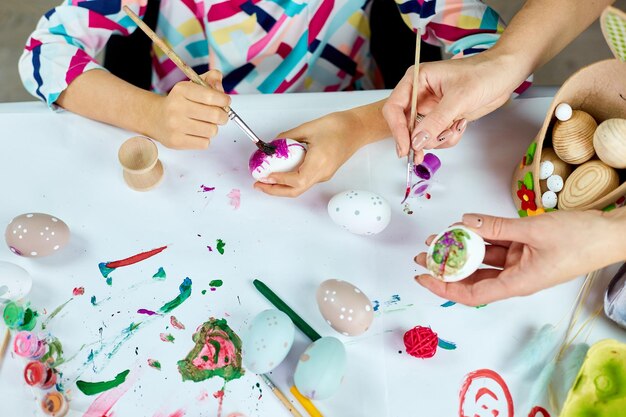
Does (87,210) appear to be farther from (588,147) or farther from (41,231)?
(588,147)

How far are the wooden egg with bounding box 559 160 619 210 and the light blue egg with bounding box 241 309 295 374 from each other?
0.35 meters

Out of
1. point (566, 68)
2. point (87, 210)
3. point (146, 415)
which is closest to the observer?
point (146, 415)

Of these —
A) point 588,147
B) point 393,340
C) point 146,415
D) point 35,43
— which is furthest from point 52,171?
point 588,147

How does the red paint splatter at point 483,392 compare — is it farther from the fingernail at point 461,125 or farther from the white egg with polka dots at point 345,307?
the fingernail at point 461,125

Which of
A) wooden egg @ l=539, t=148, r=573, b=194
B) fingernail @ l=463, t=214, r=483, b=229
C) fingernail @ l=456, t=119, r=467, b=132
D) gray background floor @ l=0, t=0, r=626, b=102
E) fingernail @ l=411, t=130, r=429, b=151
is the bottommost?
gray background floor @ l=0, t=0, r=626, b=102

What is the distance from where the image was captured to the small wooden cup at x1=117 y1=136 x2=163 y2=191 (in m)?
0.77

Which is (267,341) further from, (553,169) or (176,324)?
(553,169)

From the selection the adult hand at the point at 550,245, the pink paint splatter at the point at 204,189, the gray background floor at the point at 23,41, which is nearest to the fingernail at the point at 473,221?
the adult hand at the point at 550,245

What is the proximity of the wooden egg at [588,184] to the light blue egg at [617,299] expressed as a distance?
90 mm

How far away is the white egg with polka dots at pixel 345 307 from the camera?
690 millimetres

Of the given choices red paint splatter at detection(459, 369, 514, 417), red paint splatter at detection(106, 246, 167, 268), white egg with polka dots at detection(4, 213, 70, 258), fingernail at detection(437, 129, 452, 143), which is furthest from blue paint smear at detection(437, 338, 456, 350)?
white egg with polka dots at detection(4, 213, 70, 258)

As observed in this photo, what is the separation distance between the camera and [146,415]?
0.67 metres

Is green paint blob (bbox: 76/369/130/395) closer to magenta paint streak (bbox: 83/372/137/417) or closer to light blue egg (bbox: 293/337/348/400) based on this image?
magenta paint streak (bbox: 83/372/137/417)

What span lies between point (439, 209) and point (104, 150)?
1.44ft
